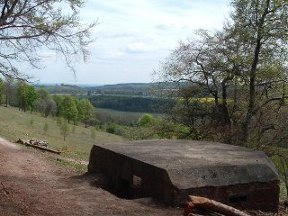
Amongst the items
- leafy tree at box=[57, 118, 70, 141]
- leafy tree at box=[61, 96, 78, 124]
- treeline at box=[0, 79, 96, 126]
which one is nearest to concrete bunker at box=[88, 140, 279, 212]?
leafy tree at box=[57, 118, 70, 141]

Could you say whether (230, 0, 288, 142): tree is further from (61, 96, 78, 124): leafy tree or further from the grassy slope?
(61, 96, 78, 124): leafy tree

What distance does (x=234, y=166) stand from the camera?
12.1m

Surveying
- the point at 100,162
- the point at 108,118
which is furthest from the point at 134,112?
the point at 100,162

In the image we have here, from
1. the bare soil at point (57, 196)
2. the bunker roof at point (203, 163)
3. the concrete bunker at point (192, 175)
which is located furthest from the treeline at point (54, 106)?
the concrete bunker at point (192, 175)

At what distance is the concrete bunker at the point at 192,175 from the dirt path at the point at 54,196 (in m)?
0.74

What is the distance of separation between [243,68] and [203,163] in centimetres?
1073

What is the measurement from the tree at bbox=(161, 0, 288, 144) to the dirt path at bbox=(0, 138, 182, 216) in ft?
31.4

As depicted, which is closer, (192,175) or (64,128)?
(192,175)

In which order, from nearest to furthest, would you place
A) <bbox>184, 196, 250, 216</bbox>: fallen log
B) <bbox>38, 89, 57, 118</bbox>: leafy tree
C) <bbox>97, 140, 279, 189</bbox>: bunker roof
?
<bbox>184, 196, 250, 216</bbox>: fallen log → <bbox>97, 140, 279, 189</bbox>: bunker roof → <bbox>38, 89, 57, 118</bbox>: leafy tree

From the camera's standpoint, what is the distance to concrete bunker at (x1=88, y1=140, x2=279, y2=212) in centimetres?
1123

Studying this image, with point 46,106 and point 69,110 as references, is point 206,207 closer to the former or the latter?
point 69,110

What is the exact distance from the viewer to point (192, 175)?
448 inches

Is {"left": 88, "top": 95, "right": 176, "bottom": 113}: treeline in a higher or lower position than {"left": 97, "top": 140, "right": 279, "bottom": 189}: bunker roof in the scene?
lower

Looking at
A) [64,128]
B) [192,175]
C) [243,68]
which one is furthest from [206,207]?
[64,128]
